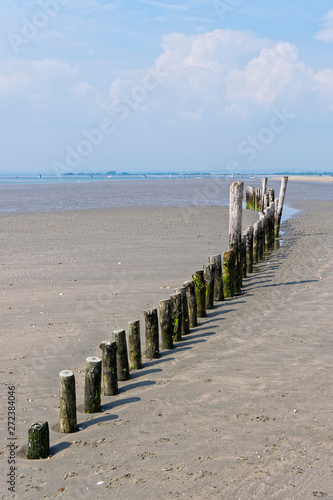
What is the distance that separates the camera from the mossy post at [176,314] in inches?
289

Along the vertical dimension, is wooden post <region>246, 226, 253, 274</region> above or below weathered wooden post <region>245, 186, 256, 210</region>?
below

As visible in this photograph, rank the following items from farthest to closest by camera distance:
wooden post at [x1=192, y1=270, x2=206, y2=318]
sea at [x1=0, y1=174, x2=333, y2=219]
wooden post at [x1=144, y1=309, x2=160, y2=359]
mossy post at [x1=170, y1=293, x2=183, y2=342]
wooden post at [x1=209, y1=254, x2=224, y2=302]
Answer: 1. sea at [x1=0, y1=174, x2=333, y2=219]
2. wooden post at [x1=209, y1=254, x2=224, y2=302]
3. wooden post at [x1=192, y1=270, x2=206, y2=318]
4. mossy post at [x1=170, y1=293, x2=183, y2=342]
5. wooden post at [x1=144, y1=309, x2=160, y2=359]

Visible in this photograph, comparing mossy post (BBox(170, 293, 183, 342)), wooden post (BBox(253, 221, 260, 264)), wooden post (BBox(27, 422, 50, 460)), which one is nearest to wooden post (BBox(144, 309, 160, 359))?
mossy post (BBox(170, 293, 183, 342))

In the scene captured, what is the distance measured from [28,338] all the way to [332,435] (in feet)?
15.5

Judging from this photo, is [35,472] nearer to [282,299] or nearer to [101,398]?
[101,398]

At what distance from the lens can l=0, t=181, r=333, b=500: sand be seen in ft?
13.4

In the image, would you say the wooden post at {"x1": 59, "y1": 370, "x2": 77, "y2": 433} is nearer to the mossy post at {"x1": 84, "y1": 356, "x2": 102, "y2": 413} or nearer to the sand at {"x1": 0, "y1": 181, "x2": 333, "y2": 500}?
the sand at {"x1": 0, "y1": 181, "x2": 333, "y2": 500}

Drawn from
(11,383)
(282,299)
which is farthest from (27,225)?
(11,383)

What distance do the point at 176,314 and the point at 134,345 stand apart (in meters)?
1.16

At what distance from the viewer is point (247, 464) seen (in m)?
4.17

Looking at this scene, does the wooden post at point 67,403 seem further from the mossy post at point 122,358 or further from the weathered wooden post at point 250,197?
the weathered wooden post at point 250,197

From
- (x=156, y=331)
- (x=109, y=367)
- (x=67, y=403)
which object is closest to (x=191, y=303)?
(x=156, y=331)

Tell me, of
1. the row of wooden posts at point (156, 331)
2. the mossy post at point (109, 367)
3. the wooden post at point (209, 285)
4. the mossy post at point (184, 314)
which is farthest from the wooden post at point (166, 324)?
the wooden post at point (209, 285)

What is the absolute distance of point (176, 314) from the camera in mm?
7398
